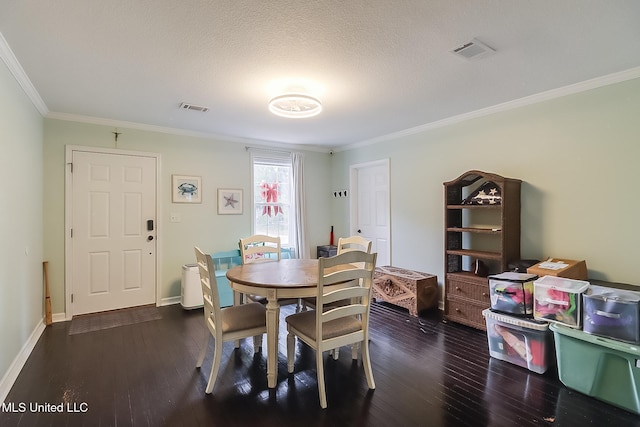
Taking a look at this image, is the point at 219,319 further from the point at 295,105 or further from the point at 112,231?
the point at 112,231

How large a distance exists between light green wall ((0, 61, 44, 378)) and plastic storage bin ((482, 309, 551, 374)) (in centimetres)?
370

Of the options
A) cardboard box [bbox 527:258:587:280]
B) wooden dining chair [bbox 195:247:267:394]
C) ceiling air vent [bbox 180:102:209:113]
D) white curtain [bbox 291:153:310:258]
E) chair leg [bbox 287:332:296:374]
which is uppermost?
ceiling air vent [bbox 180:102:209:113]

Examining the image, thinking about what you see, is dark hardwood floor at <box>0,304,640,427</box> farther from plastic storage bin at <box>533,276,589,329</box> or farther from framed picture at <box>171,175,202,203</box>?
framed picture at <box>171,175,202,203</box>

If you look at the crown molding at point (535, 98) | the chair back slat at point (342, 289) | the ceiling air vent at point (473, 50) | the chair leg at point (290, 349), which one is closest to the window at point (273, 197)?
the crown molding at point (535, 98)

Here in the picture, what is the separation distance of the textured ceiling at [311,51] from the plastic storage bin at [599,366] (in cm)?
199

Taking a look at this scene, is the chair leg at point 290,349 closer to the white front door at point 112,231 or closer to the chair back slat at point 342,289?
the chair back slat at point 342,289

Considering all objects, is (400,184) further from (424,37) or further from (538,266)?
(424,37)

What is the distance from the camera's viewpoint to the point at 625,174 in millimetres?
2611

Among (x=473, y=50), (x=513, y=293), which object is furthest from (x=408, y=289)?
(x=473, y=50)

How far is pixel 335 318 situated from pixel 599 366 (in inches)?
69.9

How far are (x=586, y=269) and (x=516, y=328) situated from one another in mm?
908

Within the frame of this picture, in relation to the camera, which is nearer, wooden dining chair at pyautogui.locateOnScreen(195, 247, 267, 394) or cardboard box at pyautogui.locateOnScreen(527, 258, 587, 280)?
wooden dining chair at pyautogui.locateOnScreen(195, 247, 267, 394)

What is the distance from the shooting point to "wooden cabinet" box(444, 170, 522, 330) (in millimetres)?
3127

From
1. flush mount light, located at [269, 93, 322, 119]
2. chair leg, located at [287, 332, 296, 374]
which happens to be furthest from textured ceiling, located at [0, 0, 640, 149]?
Result: chair leg, located at [287, 332, 296, 374]
